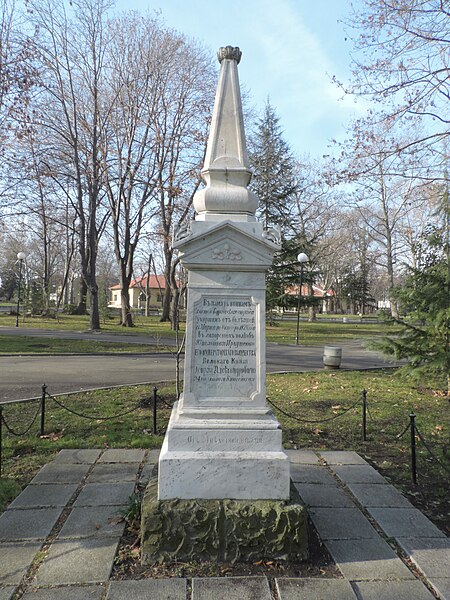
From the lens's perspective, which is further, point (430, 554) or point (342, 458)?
point (342, 458)

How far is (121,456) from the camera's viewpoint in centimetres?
559

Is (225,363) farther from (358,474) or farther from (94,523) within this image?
(358,474)

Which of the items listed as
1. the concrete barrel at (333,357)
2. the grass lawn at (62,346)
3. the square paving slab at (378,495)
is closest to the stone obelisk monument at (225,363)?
the square paving slab at (378,495)

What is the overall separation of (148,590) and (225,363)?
1778 mm

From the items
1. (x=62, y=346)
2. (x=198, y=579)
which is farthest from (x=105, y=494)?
(x=62, y=346)

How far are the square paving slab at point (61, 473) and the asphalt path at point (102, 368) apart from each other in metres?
4.10

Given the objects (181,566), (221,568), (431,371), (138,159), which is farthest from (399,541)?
(138,159)

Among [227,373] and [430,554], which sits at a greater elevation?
[227,373]

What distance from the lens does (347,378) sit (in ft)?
39.4

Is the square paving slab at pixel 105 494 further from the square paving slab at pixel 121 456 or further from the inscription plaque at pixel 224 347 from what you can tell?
the inscription plaque at pixel 224 347

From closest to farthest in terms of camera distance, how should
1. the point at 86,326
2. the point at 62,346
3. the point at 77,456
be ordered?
the point at 77,456, the point at 62,346, the point at 86,326

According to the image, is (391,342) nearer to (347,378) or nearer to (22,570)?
(347,378)

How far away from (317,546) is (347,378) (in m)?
8.84

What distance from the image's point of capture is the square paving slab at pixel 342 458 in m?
5.57
